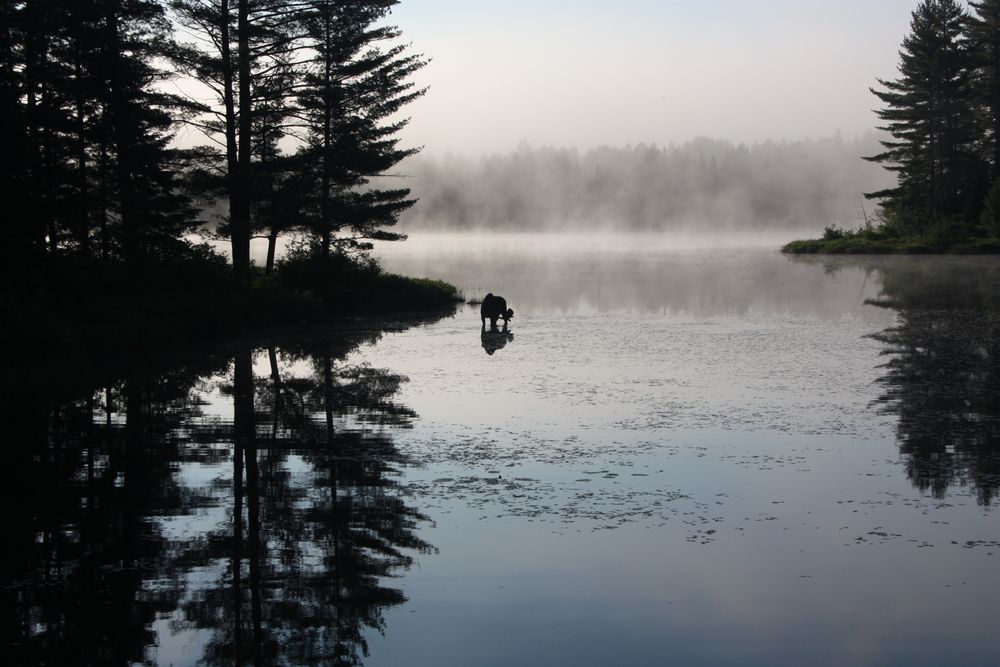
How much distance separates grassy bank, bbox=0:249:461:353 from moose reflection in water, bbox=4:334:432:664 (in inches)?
199

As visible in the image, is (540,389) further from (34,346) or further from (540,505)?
(34,346)

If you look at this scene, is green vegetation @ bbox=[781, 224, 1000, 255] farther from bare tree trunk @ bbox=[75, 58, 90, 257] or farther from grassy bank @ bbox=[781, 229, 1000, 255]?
bare tree trunk @ bbox=[75, 58, 90, 257]

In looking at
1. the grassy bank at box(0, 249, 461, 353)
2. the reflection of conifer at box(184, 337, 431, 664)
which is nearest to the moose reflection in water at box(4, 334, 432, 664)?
the reflection of conifer at box(184, 337, 431, 664)

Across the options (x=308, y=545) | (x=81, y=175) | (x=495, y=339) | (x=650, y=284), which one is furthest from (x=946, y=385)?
(x=650, y=284)

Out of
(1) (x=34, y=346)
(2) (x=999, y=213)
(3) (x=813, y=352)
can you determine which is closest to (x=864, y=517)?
(3) (x=813, y=352)

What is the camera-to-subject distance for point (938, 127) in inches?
2511

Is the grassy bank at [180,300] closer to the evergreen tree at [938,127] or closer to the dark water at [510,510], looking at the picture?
the dark water at [510,510]

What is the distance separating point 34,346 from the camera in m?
17.7

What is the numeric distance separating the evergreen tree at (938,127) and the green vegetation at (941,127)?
0.06 metres

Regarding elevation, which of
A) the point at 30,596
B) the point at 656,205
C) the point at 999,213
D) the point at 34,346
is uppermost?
the point at 656,205

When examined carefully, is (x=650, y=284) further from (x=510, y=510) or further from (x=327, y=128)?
(x=510, y=510)

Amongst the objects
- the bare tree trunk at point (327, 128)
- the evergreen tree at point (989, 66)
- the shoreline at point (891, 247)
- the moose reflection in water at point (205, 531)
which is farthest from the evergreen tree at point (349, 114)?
the evergreen tree at point (989, 66)

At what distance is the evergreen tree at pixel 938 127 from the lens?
63094mm

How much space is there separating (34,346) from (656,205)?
16128 centimetres
